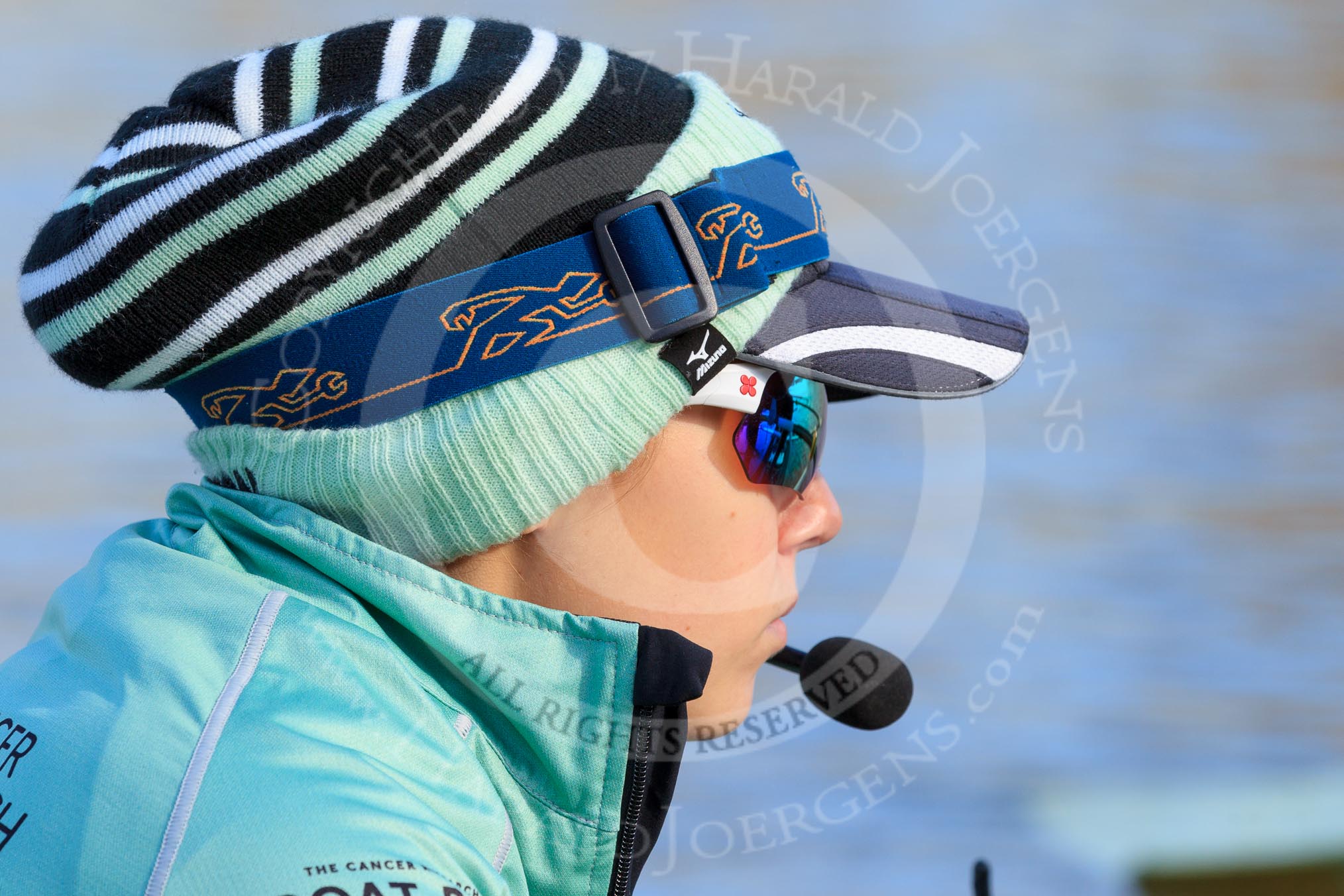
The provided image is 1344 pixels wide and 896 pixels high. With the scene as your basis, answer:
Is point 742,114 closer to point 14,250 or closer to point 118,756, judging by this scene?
point 118,756

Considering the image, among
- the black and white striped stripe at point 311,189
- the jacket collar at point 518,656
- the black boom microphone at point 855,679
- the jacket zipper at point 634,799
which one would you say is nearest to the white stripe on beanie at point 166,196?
the black and white striped stripe at point 311,189

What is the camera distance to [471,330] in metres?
0.99

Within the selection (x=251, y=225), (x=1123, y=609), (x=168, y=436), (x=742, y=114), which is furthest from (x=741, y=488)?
(x=168, y=436)

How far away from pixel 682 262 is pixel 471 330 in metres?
0.17

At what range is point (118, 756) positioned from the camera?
86 centimetres

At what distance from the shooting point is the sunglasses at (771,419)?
1.11 metres

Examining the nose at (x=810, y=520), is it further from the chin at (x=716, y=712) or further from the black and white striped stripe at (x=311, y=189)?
the black and white striped stripe at (x=311, y=189)

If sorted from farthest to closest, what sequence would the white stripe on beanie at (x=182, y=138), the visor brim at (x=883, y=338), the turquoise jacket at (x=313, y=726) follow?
1. the visor brim at (x=883, y=338)
2. the white stripe on beanie at (x=182, y=138)
3. the turquoise jacket at (x=313, y=726)

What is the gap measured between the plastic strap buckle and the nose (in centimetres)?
26

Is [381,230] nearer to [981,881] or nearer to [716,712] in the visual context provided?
[716,712]

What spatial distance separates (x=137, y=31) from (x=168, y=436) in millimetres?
1250

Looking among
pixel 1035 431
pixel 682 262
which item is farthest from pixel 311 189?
pixel 1035 431

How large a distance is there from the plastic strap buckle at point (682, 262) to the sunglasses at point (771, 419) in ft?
0.23

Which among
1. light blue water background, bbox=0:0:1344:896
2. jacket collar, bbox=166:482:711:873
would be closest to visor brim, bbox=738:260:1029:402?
jacket collar, bbox=166:482:711:873
